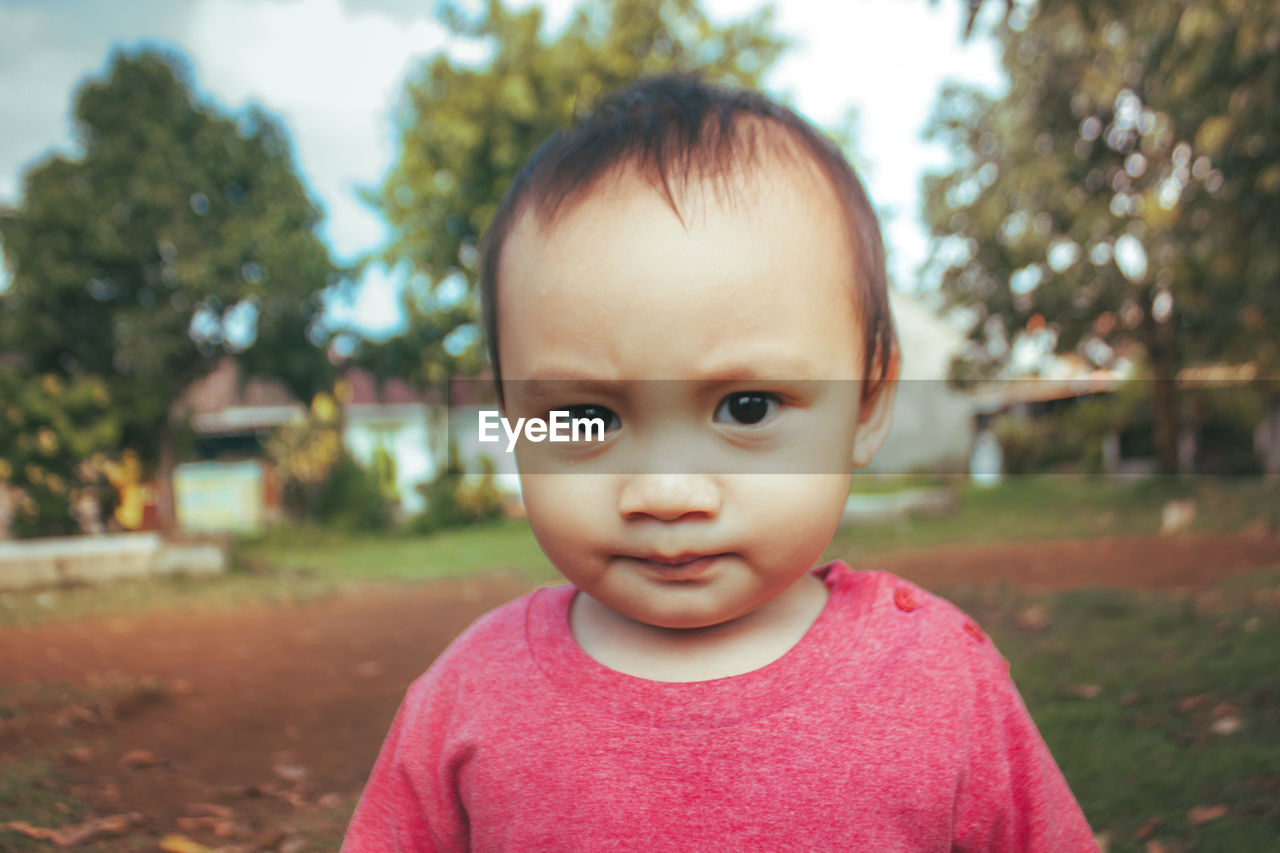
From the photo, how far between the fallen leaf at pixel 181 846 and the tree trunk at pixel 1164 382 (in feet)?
43.3

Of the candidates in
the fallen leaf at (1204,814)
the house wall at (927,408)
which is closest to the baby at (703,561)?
the fallen leaf at (1204,814)

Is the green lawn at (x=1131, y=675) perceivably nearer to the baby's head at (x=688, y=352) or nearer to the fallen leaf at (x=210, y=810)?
the fallen leaf at (x=210, y=810)

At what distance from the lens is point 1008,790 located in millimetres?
1217

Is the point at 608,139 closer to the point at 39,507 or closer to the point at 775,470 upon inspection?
→ the point at 775,470

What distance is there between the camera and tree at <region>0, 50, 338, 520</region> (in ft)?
37.4

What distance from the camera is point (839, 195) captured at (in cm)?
128

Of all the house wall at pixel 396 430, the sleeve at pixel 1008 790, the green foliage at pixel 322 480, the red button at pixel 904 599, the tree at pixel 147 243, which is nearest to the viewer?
the sleeve at pixel 1008 790

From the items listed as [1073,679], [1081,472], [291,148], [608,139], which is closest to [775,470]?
[608,139]

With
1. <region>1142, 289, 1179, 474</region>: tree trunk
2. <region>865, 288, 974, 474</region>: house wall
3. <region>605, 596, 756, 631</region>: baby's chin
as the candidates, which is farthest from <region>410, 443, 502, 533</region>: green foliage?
<region>605, 596, 756, 631</region>: baby's chin

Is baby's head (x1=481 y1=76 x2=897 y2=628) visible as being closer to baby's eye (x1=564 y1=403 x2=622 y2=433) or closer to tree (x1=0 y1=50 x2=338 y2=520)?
baby's eye (x1=564 y1=403 x2=622 y2=433)

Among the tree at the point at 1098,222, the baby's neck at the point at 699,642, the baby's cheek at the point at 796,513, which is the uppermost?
the tree at the point at 1098,222

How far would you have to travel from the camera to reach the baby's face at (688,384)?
1135mm

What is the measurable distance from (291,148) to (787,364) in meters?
13.6

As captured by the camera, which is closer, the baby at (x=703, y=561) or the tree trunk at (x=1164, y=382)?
the baby at (x=703, y=561)
